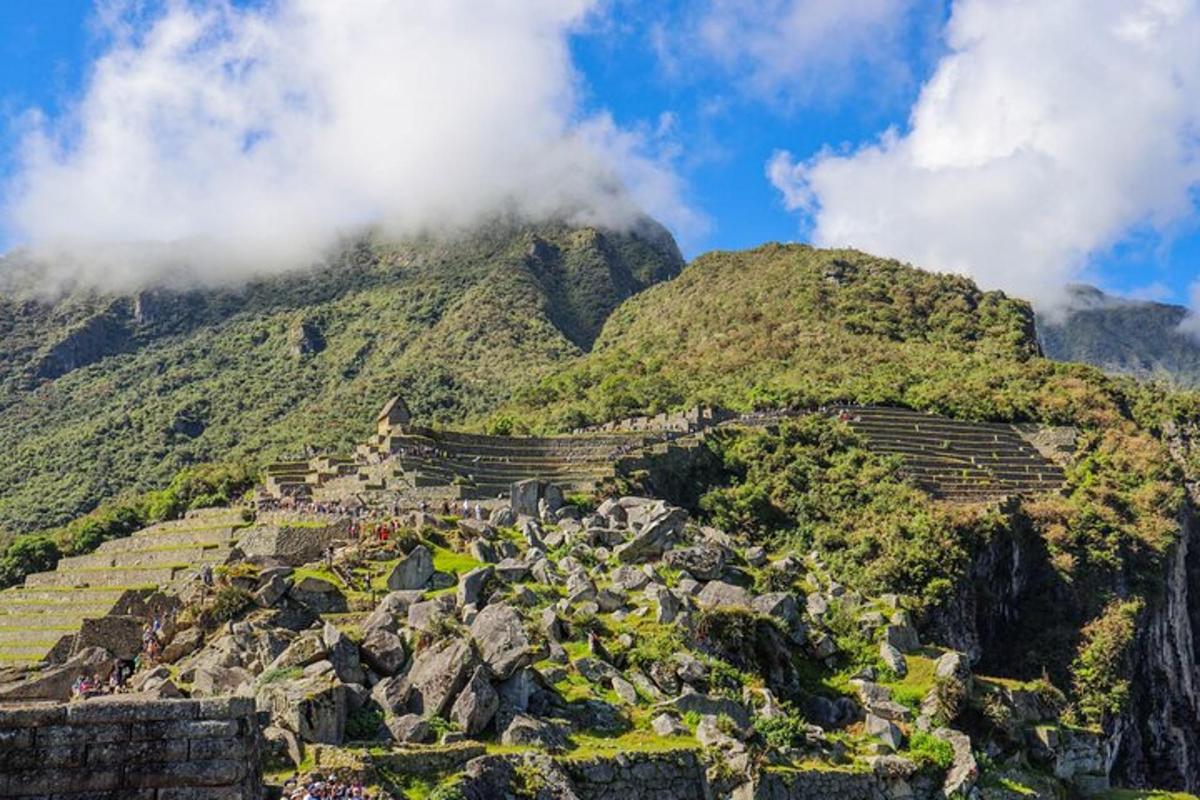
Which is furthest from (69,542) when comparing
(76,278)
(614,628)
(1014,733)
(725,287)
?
(76,278)

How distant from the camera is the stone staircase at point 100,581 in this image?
30.1 meters

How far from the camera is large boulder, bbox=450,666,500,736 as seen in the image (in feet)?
51.3

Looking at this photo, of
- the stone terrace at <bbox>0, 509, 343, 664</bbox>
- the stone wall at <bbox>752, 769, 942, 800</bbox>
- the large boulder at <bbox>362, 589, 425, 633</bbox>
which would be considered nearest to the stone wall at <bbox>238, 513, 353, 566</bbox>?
the stone terrace at <bbox>0, 509, 343, 664</bbox>

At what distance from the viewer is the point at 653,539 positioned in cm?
2844

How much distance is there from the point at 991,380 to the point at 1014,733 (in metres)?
54.0

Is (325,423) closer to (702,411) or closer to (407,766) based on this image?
(702,411)

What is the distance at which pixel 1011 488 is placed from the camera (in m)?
58.6

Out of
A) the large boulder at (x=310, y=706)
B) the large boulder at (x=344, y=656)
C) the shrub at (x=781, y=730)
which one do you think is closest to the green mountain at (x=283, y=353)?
the shrub at (x=781, y=730)

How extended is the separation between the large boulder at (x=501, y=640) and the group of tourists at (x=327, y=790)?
3.92m

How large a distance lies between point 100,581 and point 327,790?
25006 millimetres

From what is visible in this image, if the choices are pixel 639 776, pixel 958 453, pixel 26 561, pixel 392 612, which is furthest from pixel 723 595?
pixel 958 453

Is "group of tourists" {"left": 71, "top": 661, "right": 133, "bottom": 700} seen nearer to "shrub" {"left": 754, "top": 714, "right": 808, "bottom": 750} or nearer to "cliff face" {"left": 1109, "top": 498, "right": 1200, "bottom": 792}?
"shrub" {"left": 754, "top": 714, "right": 808, "bottom": 750}

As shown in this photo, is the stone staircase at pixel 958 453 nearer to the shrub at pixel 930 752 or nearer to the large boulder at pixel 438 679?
the shrub at pixel 930 752

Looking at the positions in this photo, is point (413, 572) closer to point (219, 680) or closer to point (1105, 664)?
point (219, 680)
